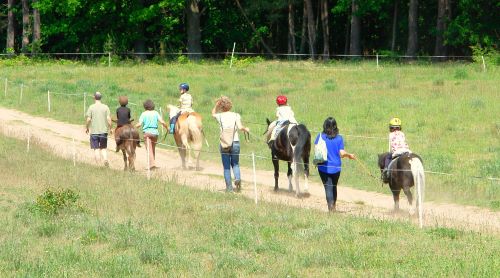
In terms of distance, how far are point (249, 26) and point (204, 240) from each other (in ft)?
203

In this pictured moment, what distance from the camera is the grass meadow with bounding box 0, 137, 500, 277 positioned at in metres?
12.8

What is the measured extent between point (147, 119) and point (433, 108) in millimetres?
14164

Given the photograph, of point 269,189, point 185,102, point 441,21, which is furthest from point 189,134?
point 441,21

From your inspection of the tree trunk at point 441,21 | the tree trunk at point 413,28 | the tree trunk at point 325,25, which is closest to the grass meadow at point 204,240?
the tree trunk at point 413,28

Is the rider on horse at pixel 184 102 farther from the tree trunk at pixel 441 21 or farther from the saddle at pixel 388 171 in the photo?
the tree trunk at pixel 441 21

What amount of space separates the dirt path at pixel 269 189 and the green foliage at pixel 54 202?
12.9 ft

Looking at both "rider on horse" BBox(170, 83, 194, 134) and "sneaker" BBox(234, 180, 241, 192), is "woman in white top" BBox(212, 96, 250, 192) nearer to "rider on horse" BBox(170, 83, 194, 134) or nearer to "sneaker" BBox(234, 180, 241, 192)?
"sneaker" BBox(234, 180, 241, 192)

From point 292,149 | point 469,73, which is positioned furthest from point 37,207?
point 469,73

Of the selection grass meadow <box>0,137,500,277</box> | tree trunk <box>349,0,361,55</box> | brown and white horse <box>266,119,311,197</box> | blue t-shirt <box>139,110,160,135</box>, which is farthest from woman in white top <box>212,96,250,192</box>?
tree trunk <box>349,0,361,55</box>

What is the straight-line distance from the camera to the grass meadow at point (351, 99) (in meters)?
24.5

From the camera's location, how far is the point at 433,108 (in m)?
35.6

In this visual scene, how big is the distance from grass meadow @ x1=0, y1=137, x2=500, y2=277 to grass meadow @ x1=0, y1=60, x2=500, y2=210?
501cm

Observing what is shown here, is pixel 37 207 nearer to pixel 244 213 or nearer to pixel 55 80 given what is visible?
pixel 244 213

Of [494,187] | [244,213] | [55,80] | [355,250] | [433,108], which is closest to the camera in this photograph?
[355,250]
